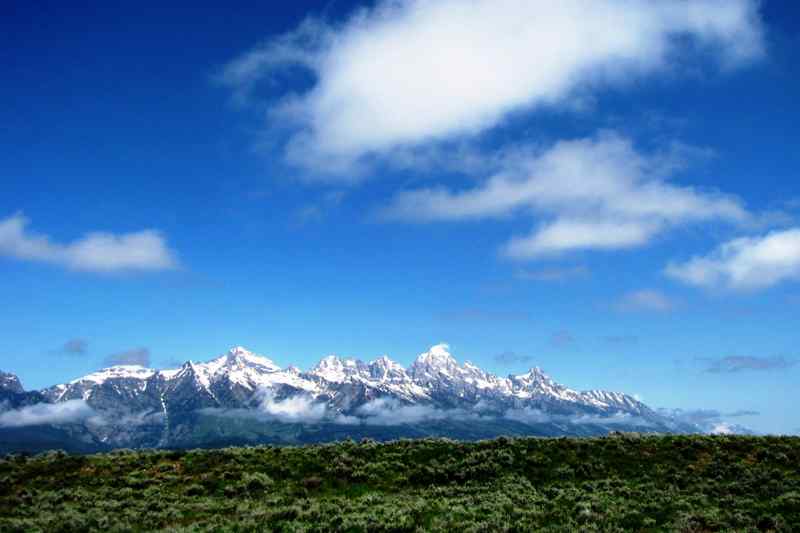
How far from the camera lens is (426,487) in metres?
32.7

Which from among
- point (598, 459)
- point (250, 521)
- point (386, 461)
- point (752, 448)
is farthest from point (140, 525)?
point (752, 448)

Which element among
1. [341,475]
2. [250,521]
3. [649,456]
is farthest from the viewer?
[649,456]

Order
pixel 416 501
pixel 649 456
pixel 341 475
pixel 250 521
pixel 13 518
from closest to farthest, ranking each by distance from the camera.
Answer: pixel 250 521 < pixel 13 518 < pixel 416 501 < pixel 341 475 < pixel 649 456

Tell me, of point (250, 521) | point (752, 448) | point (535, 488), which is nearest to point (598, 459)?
point (535, 488)

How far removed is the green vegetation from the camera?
2473 cm

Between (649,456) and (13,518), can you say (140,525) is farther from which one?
(649,456)

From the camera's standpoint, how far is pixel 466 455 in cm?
3853

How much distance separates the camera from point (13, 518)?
26141 mm

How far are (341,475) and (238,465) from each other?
7.11 meters

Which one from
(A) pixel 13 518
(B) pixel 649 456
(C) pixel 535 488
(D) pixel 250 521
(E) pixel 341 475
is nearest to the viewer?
(D) pixel 250 521

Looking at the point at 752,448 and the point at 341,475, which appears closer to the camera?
the point at 341,475

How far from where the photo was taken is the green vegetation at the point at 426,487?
2473 cm

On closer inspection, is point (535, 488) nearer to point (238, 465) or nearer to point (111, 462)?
point (238, 465)

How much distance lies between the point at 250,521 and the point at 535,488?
53.6 feet
